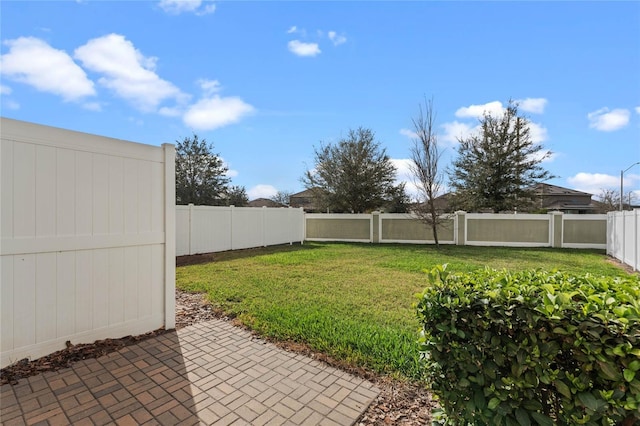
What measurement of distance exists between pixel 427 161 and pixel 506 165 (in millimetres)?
6137

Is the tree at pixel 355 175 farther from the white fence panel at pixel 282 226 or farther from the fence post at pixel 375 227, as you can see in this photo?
the white fence panel at pixel 282 226

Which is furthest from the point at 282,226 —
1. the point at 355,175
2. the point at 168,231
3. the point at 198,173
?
the point at 198,173

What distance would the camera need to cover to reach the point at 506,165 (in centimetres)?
1623

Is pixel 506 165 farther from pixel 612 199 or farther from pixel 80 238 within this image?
pixel 612 199

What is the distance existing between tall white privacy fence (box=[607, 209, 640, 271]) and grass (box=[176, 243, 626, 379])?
54 cm

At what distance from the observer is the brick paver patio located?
215 cm

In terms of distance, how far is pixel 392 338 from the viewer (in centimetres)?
340

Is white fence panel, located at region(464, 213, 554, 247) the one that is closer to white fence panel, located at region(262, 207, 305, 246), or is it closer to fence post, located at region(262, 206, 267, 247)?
white fence panel, located at region(262, 207, 305, 246)

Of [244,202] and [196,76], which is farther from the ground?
[196,76]

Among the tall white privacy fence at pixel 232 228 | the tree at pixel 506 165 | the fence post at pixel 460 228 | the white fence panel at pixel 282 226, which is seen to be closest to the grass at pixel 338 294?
the tall white privacy fence at pixel 232 228

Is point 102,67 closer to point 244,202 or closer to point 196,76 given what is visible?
point 196,76

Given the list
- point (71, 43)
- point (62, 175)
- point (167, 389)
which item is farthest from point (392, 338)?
point (71, 43)

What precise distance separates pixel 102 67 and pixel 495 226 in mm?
14959

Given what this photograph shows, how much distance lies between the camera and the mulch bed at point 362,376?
7.17ft
